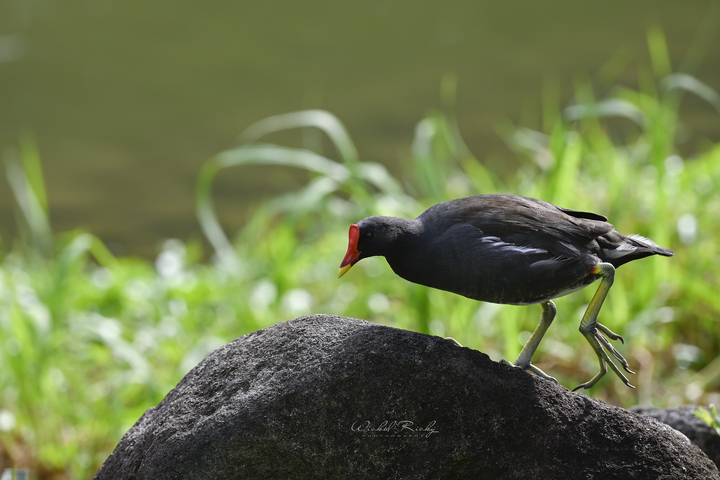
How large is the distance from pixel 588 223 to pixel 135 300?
2936 mm

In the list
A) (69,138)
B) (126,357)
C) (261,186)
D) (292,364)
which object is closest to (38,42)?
(69,138)

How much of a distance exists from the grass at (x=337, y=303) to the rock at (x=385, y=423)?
97 centimetres

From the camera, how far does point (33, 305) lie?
10.9ft

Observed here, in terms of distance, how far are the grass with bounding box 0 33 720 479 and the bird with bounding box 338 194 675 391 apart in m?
→ 0.97

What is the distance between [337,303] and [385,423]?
85.2 inches

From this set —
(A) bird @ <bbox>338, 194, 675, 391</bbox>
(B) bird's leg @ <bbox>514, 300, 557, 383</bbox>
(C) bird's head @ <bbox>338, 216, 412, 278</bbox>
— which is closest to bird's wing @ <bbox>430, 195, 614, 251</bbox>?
(A) bird @ <bbox>338, 194, 675, 391</bbox>

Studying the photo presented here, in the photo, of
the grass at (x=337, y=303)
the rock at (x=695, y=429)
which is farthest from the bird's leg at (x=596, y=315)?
the grass at (x=337, y=303)

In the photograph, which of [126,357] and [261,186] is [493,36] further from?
[126,357]

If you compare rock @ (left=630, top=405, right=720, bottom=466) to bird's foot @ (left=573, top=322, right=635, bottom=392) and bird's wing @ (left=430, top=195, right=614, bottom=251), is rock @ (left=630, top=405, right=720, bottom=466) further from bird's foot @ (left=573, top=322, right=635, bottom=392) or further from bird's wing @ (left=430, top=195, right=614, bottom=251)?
bird's wing @ (left=430, top=195, right=614, bottom=251)

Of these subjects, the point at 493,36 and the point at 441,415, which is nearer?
the point at 441,415

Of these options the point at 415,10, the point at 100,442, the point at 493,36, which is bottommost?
the point at 100,442

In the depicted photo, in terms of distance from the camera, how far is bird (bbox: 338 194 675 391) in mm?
1641

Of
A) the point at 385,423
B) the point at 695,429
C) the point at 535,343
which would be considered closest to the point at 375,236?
the point at 385,423

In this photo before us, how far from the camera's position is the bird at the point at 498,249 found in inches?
64.6
